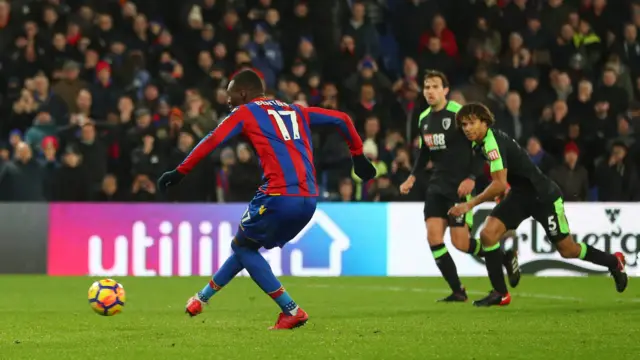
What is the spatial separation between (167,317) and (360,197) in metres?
8.23

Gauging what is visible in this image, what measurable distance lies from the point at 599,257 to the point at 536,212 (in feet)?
2.48

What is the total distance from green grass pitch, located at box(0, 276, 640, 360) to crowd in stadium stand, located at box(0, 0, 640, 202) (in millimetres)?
3279

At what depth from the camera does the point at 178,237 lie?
58.3 ft

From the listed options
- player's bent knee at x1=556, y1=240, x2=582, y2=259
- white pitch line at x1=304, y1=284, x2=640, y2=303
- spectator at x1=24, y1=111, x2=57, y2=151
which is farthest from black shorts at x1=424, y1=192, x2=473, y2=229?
spectator at x1=24, y1=111, x2=57, y2=151

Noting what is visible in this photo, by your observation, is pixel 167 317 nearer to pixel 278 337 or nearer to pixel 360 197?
pixel 278 337

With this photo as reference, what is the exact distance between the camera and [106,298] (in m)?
10.4

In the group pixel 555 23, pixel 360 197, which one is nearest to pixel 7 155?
→ pixel 360 197

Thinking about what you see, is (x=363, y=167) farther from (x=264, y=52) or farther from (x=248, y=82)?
(x=264, y=52)

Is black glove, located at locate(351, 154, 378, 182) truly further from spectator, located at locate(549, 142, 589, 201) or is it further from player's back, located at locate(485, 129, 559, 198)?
spectator, located at locate(549, 142, 589, 201)

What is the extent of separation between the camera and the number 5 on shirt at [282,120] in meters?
9.53

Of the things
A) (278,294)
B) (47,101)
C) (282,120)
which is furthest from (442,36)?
(278,294)

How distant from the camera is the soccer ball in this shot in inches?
411

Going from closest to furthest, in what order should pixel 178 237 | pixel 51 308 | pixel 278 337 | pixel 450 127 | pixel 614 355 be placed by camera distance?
1. pixel 614 355
2. pixel 278 337
3. pixel 51 308
4. pixel 450 127
5. pixel 178 237

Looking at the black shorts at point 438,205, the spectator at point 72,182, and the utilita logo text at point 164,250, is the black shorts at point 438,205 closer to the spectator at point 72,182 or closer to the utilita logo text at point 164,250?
the utilita logo text at point 164,250
